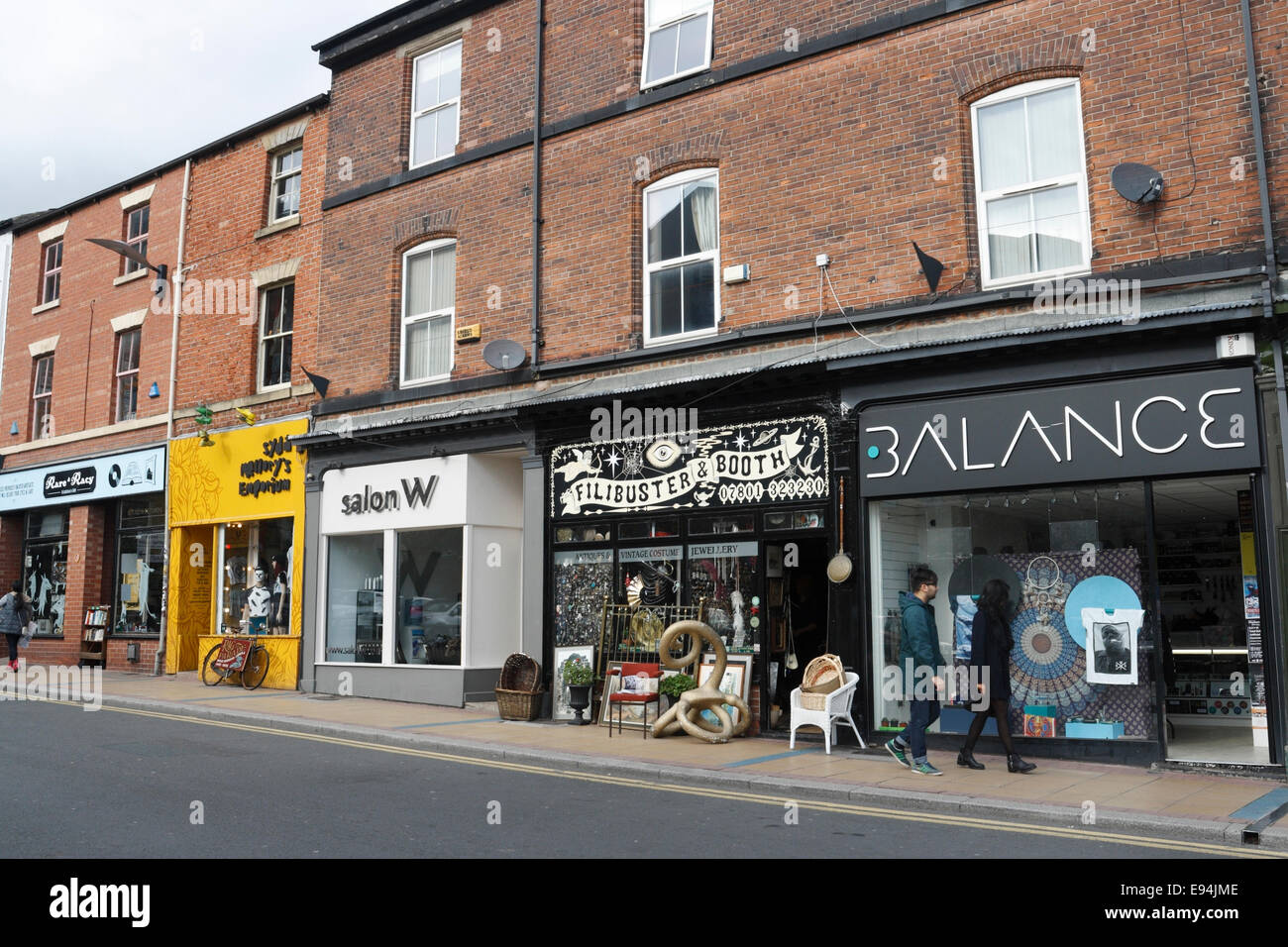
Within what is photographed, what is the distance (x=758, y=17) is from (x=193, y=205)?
13123 mm

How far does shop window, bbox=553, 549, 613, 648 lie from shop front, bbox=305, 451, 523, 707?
1.72 m

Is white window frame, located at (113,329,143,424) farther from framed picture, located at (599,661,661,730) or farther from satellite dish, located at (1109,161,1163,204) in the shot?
satellite dish, located at (1109,161,1163,204)

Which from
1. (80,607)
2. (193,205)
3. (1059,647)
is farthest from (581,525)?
(80,607)

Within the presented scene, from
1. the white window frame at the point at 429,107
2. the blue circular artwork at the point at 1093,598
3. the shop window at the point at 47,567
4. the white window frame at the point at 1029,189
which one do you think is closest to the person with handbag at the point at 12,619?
the shop window at the point at 47,567

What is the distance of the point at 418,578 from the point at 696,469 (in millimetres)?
5366

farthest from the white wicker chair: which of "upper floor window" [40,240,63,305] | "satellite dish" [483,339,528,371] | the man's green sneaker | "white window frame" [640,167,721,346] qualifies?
"upper floor window" [40,240,63,305]

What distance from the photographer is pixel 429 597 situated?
16062 mm

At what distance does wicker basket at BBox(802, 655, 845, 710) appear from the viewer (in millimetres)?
11211

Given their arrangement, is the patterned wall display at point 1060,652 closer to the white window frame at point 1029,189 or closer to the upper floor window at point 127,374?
the white window frame at point 1029,189

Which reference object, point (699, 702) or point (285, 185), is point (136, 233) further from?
point (699, 702)

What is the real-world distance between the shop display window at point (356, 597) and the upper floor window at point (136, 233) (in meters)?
9.35

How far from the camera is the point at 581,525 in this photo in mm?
14141

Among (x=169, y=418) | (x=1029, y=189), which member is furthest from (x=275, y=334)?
(x=1029, y=189)

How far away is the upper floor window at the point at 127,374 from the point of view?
2203 centimetres
